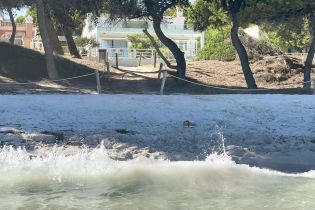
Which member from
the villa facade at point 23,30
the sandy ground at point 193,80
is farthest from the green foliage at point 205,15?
the villa facade at point 23,30

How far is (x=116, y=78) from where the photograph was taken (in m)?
28.0

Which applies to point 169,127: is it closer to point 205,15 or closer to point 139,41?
point 205,15

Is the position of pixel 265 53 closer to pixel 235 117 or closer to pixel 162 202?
pixel 235 117

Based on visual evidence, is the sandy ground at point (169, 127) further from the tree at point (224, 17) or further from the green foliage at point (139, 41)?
the green foliage at point (139, 41)

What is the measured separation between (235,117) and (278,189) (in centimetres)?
520

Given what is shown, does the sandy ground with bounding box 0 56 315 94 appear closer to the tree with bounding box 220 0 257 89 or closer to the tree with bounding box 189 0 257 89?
the tree with bounding box 220 0 257 89

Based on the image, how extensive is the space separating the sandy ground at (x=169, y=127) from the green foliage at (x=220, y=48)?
875 inches

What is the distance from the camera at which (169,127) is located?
14016mm

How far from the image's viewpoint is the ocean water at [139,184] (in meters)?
8.87

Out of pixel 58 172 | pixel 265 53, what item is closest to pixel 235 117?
pixel 58 172

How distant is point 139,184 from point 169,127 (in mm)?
3875

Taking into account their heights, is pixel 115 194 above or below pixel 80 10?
below

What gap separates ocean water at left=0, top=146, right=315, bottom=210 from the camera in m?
8.87

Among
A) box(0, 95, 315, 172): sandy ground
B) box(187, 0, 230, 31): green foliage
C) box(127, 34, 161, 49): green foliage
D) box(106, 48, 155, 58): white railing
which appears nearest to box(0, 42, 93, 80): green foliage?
box(187, 0, 230, 31): green foliage
